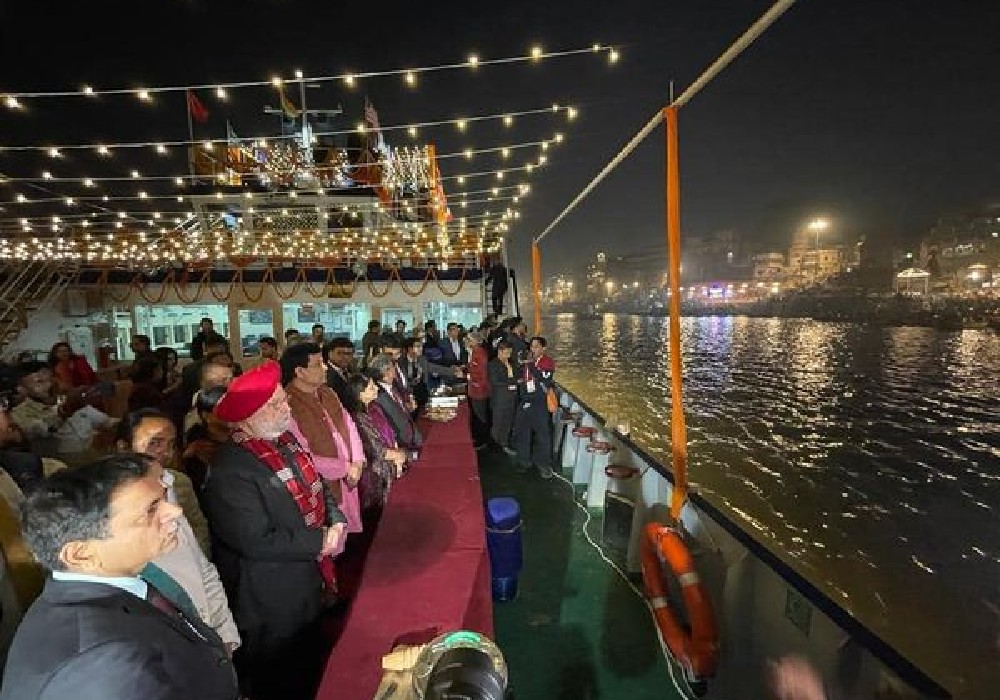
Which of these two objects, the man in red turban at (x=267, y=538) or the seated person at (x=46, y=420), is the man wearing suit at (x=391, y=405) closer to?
the man in red turban at (x=267, y=538)

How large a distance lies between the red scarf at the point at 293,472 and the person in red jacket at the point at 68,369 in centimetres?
665

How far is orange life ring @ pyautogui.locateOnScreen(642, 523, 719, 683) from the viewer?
10.2 ft

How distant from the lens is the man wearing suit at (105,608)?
1.14 metres

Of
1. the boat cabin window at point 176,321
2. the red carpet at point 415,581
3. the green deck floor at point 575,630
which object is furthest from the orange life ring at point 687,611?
the boat cabin window at point 176,321

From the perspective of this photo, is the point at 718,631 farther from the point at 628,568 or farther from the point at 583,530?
the point at 583,530

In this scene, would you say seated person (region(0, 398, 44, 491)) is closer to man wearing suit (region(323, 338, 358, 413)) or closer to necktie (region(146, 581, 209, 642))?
necktie (region(146, 581, 209, 642))

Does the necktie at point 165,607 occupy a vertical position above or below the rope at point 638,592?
above

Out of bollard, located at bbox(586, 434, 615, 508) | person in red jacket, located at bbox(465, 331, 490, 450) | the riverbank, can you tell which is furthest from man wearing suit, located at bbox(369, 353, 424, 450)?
the riverbank

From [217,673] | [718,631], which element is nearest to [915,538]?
[718,631]

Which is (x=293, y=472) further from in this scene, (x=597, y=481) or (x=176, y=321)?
(x=176, y=321)

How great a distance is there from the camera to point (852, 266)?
335 ft

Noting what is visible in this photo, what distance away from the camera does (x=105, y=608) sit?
124cm

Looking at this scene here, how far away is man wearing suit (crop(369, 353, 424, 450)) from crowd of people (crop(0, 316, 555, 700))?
0.6 inches

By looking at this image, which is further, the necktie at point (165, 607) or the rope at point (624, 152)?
the rope at point (624, 152)
